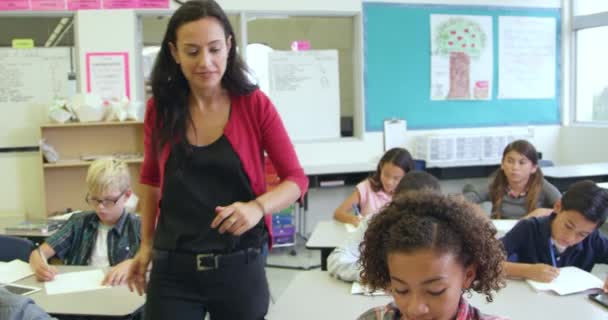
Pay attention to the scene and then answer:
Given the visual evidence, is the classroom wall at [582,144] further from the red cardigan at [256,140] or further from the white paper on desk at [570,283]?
the red cardigan at [256,140]

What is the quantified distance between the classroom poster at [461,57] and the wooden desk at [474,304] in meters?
3.48

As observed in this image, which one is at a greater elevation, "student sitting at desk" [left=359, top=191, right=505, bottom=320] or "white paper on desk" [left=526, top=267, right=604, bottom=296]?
"student sitting at desk" [left=359, top=191, right=505, bottom=320]

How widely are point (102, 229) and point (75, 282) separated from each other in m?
0.38

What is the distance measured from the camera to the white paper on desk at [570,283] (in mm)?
1839

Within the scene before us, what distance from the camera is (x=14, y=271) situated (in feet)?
7.23

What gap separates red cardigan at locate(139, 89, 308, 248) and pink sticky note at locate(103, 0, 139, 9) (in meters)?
3.56

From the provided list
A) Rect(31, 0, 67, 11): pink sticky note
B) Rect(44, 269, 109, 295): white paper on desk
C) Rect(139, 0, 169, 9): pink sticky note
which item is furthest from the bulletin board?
Rect(44, 269, 109, 295): white paper on desk

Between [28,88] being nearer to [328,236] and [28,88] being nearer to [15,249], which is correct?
[15,249]

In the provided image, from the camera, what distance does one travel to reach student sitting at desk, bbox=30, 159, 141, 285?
7.50 ft

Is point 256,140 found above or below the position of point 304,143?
above

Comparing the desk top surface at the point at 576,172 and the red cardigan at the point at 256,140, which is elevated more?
the red cardigan at the point at 256,140

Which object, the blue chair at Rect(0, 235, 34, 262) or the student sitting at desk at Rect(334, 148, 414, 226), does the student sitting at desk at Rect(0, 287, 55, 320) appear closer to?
the blue chair at Rect(0, 235, 34, 262)

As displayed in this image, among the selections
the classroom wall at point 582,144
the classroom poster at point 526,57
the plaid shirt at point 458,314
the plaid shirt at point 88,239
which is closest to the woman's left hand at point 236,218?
the plaid shirt at point 458,314

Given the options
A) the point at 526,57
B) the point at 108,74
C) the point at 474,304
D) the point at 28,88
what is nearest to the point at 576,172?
the point at 526,57
